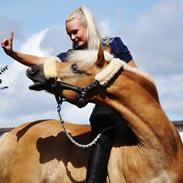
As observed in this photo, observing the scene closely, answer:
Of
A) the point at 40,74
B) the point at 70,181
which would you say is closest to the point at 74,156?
the point at 70,181

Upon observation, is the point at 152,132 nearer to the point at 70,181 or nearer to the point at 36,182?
the point at 70,181

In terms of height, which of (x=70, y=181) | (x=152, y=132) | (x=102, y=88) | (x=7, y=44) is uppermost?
(x=7, y=44)

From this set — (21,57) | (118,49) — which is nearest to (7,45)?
(21,57)

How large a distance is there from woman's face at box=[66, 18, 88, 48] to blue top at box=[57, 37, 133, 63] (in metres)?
0.19

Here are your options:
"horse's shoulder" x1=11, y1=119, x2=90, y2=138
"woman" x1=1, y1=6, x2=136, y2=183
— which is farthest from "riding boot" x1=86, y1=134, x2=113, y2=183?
"horse's shoulder" x1=11, y1=119, x2=90, y2=138

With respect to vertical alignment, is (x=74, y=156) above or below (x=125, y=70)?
below

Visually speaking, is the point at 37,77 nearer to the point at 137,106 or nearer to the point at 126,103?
the point at 126,103

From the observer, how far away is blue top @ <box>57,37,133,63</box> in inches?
229

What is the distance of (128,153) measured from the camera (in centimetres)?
554

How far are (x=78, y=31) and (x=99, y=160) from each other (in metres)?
1.32

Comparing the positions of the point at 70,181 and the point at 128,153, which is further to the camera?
the point at 70,181

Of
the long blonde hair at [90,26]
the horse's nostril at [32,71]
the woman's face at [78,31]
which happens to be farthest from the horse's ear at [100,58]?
the horse's nostril at [32,71]

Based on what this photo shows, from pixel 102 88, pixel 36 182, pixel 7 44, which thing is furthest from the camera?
pixel 36 182

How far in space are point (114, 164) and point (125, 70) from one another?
0.94 meters
